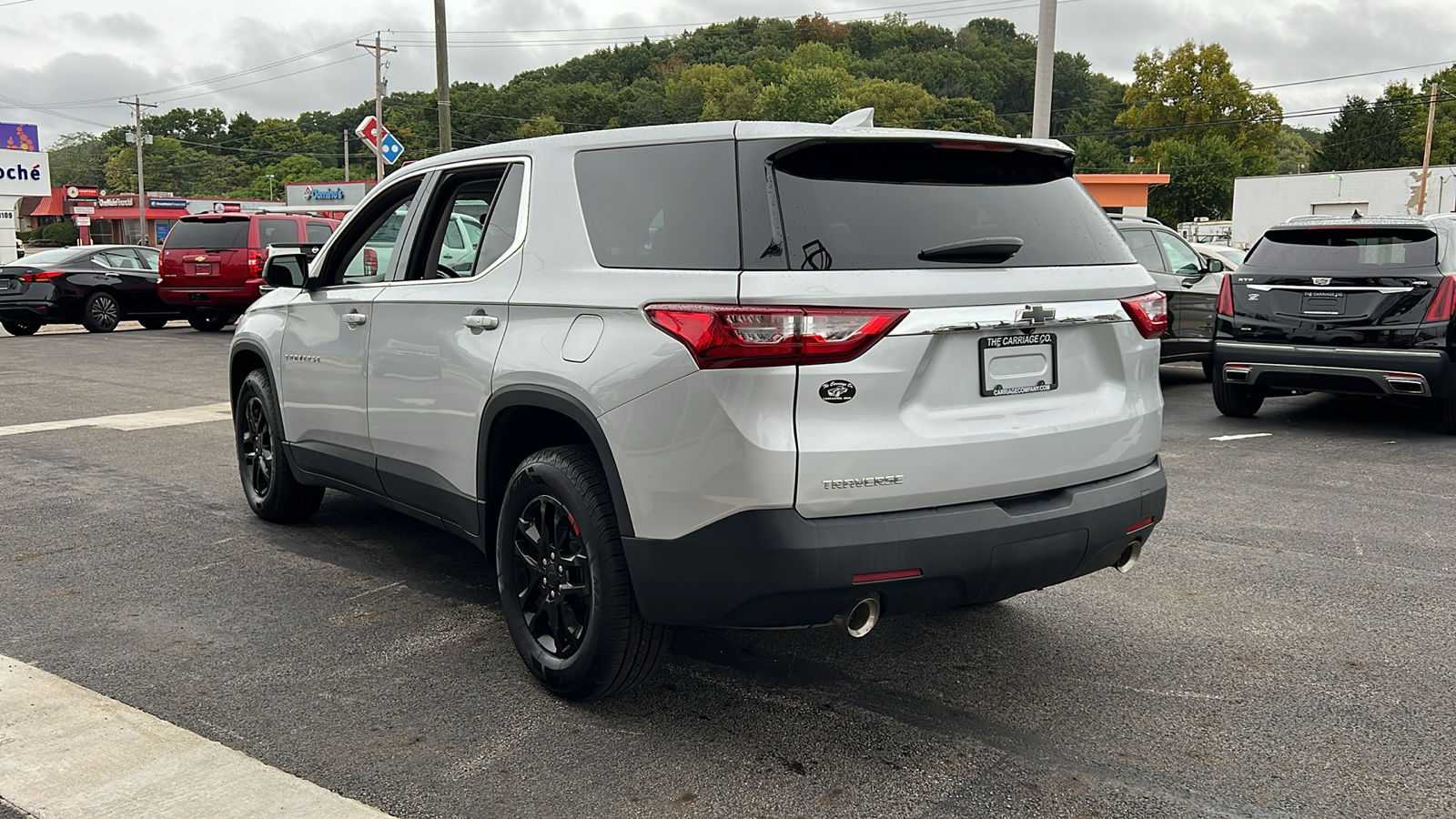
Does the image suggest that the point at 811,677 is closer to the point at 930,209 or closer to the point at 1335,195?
the point at 930,209

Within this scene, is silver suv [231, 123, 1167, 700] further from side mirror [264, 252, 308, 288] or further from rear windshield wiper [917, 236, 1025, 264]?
side mirror [264, 252, 308, 288]

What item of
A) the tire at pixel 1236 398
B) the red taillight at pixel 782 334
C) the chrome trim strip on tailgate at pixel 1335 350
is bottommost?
the tire at pixel 1236 398

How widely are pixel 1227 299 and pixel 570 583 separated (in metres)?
Result: 7.34

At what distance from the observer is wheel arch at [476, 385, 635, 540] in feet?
11.2

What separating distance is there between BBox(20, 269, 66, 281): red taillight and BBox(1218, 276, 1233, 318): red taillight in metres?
17.7

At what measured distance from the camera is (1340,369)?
28.4ft

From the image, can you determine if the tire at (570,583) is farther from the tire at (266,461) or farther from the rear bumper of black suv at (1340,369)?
the rear bumper of black suv at (1340,369)

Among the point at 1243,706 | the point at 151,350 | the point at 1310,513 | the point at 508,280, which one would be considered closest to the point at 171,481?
the point at 508,280

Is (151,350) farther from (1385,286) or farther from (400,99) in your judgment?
(400,99)

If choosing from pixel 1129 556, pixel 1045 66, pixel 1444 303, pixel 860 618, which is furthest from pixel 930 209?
A: pixel 1045 66

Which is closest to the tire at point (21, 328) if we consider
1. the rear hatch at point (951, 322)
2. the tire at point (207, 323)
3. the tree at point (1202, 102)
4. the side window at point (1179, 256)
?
the tire at point (207, 323)

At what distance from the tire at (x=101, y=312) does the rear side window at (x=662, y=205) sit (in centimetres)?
1867

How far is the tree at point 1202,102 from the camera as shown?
8850 cm

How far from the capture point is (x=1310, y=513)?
6305mm
